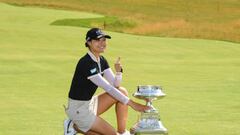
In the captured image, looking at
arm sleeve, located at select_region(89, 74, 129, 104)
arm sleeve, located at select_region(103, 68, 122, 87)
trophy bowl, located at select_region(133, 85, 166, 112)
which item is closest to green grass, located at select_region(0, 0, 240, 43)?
arm sleeve, located at select_region(103, 68, 122, 87)

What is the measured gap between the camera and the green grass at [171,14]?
3397 cm

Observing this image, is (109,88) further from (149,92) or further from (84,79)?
(149,92)

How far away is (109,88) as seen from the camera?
747 centimetres

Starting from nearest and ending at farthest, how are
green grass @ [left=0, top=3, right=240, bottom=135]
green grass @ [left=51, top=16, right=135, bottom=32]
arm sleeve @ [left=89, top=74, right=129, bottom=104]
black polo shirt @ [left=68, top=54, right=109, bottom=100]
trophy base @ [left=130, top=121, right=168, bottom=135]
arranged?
trophy base @ [left=130, top=121, right=168, bottom=135], arm sleeve @ [left=89, top=74, right=129, bottom=104], black polo shirt @ [left=68, top=54, right=109, bottom=100], green grass @ [left=0, top=3, right=240, bottom=135], green grass @ [left=51, top=16, right=135, bottom=32]

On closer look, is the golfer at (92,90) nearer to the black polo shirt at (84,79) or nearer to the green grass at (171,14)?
the black polo shirt at (84,79)

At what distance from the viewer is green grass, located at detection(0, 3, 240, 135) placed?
10.4 m

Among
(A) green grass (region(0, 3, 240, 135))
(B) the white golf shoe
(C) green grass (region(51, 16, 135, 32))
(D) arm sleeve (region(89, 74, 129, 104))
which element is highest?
(D) arm sleeve (region(89, 74, 129, 104))

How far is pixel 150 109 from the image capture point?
710 centimetres

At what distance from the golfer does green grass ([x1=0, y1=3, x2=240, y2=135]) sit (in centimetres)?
164

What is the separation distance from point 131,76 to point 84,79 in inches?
357

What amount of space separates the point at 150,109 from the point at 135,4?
51.3 m

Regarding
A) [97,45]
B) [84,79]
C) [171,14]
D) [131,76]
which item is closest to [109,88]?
[84,79]

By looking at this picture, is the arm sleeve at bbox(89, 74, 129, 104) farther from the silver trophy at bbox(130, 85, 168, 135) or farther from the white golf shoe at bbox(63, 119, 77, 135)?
the white golf shoe at bbox(63, 119, 77, 135)

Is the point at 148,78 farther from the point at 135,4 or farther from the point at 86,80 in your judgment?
the point at 135,4
